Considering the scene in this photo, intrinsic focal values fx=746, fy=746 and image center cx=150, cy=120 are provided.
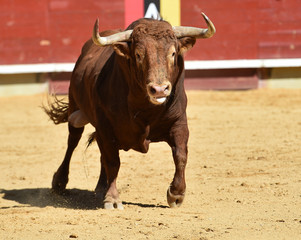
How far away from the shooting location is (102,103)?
470 cm

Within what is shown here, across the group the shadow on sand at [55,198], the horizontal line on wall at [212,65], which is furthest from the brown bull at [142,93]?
the horizontal line on wall at [212,65]

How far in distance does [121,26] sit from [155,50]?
6194mm

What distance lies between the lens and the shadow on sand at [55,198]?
4.87 metres

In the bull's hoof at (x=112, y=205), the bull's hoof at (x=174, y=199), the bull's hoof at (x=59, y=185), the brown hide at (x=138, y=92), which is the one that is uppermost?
the brown hide at (x=138, y=92)

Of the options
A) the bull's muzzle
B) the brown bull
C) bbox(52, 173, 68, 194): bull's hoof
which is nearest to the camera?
the bull's muzzle

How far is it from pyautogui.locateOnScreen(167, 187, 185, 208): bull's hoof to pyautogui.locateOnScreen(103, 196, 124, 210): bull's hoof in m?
0.30

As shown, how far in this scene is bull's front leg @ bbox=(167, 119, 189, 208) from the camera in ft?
14.5

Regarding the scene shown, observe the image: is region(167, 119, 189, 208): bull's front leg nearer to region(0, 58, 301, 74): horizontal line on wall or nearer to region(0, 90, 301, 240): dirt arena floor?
region(0, 90, 301, 240): dirt arena floor

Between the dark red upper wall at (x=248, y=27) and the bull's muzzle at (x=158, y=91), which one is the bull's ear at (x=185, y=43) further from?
the dark red upper wall at (x=248, y=27)

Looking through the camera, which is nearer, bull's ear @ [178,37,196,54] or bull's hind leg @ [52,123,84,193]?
bull's ear @ [178,37,196,54]

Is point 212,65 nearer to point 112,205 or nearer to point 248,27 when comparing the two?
point 248,27

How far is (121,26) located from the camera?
33.7ft

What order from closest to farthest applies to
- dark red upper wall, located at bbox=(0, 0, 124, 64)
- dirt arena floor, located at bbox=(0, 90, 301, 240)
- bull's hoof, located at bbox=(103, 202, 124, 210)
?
dirt arena floor, located at bbox=(0, 90, 301, 240) → bull's hoof, located at bbox=(103, 202, 124, 210) → dark red upper wall, located at bbox=(0, 0, 124, 64)

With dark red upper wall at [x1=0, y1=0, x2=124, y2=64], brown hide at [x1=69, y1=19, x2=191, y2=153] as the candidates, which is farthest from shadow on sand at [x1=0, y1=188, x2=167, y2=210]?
dark red upper wall at [x1=0, y1=0, x2=124, y2=64]
